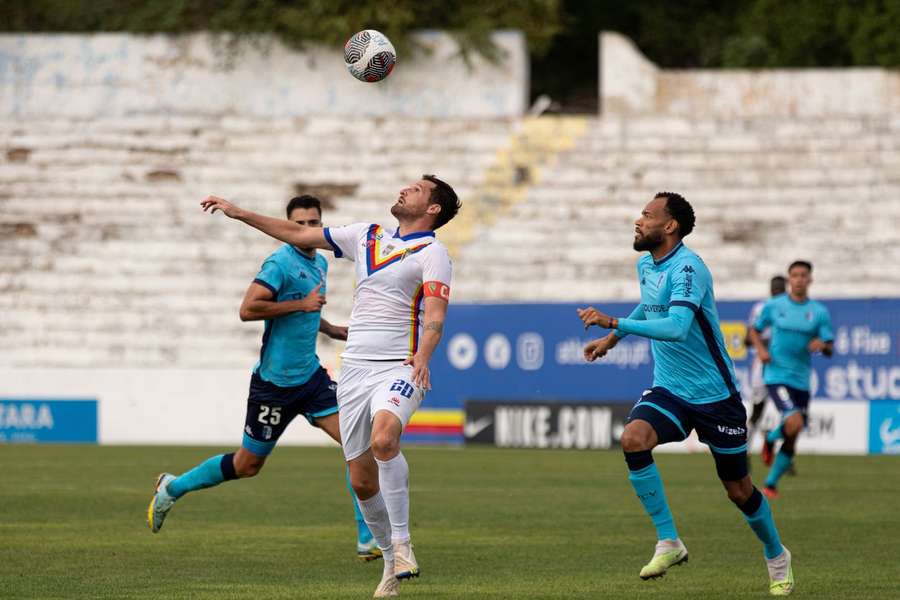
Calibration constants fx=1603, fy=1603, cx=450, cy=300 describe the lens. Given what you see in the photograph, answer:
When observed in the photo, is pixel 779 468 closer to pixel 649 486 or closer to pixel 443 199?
pixel 649 486

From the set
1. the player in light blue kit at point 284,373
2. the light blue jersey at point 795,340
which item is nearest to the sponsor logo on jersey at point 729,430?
the player in light blue kit at point 284,373

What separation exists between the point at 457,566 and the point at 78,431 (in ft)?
61.6

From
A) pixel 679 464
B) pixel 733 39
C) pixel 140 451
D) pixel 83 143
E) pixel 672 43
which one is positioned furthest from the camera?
pixel 672 43

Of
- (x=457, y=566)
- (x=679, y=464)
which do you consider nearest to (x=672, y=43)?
(x=679, y=464)

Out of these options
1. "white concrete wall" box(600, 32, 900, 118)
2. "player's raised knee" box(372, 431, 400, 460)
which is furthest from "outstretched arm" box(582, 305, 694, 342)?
"white concrete wall" box(600, 32, 900, 118)

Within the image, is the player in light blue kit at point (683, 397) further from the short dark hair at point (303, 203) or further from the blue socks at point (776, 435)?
the blue socks at point (776, 435)

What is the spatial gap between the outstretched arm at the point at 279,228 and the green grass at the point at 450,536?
2083 millimetres

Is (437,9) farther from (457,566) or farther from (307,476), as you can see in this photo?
(457,566)

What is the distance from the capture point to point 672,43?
4672 cm

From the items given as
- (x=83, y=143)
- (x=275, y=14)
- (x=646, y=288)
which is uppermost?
(x=275, y=14)

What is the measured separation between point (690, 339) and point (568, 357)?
17.8 m

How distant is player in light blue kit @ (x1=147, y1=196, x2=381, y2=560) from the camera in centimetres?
1173

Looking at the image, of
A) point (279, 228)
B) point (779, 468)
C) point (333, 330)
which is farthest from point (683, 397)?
point (779, 468)

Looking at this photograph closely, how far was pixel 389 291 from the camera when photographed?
31.4 feet
